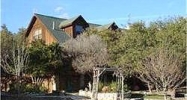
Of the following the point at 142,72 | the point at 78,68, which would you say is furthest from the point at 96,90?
the point at 78,68

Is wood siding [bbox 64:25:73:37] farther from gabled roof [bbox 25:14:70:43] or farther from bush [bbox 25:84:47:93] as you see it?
bush [bbox 25:84:47:93]

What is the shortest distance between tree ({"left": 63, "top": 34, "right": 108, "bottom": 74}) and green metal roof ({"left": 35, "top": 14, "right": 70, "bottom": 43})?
5272 mm

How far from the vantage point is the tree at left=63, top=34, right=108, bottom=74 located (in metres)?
36.3

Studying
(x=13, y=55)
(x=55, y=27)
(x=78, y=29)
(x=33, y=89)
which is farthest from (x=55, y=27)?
(x=33, y=89)

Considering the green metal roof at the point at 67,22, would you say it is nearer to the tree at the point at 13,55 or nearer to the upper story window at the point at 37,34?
the upper story window at the point at 37,34

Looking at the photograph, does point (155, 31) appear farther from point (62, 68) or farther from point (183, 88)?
point (62, 68)

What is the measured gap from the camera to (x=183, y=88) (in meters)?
34.4

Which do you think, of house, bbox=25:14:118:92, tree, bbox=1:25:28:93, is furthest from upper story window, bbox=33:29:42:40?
tree, bbox=1:25:28:93

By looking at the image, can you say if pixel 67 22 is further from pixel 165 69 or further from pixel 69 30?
pixel 165 69

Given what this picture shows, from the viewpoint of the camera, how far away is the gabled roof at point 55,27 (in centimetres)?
4416

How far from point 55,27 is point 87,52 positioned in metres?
9.75

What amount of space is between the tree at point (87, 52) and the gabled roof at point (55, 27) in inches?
208

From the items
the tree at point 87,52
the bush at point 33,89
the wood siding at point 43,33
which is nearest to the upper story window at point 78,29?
the wood siding at point 43,33

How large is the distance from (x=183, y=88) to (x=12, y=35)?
48.2 feet
